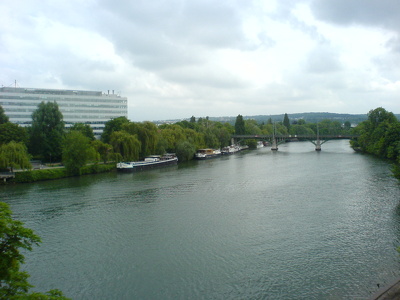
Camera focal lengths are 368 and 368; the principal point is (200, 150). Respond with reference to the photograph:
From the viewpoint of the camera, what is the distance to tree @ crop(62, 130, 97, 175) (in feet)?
123

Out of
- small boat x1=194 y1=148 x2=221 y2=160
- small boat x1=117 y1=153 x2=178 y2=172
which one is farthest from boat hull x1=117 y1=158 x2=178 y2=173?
small boat x1=194 y1=148 x2=221 y2=160

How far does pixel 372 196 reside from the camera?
2555cm

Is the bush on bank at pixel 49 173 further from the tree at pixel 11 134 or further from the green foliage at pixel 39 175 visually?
the tree at pixel 11 134

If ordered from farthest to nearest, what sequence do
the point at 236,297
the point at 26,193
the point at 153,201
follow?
1. the point at 26,193
2. the point at 153,201
3. the point at 236,297

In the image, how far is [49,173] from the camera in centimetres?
3600

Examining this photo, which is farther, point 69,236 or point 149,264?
point 69,236

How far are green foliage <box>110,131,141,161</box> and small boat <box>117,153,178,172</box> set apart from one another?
3.24 feet

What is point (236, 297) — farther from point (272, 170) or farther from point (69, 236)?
point (272, 170)

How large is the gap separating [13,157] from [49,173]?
3.66m

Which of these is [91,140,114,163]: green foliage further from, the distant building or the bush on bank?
the distant building

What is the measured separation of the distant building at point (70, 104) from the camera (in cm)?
6075

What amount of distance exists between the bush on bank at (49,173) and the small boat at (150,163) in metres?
2.31

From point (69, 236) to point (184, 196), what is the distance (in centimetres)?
1020

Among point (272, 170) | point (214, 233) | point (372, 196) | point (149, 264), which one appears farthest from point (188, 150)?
point (149, 264)
